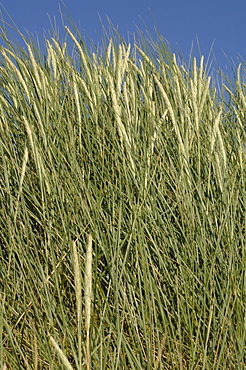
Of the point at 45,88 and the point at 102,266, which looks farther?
the point at 45,88

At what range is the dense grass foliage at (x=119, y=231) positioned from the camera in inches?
42.4

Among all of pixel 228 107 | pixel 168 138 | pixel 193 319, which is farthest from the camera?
pixel 228 107

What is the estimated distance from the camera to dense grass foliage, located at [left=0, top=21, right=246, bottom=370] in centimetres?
108

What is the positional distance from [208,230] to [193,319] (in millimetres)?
288

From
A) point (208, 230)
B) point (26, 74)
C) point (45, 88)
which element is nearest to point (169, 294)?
point (208, 230)

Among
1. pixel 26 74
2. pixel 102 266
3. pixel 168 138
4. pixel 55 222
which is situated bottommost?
pixel 102 266

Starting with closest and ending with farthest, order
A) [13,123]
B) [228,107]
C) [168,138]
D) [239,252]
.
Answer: [239,252] → [168,138] → [13,123] → [228,107]

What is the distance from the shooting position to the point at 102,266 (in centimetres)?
136

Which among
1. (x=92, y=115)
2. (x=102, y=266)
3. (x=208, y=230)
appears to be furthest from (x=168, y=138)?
(x=102, y=266)

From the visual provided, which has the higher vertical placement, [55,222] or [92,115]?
[92,115]

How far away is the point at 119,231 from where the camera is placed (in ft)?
3.31

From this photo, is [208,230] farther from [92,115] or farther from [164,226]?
[92,115]

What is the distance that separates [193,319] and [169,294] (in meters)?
0.12

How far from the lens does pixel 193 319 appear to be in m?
1.18
